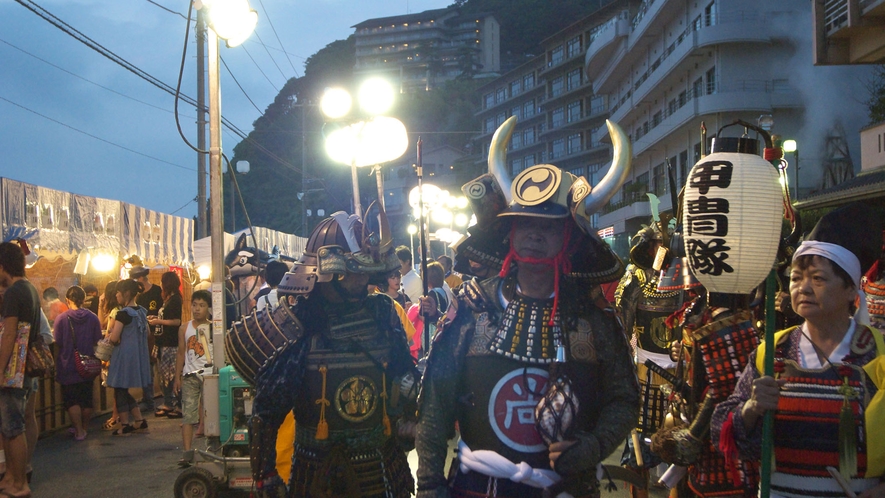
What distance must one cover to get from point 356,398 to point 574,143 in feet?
192

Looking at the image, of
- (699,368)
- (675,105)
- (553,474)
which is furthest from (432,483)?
(675,105)

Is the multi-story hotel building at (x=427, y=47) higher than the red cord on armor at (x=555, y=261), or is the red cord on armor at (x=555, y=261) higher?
the multi-story hotel building at (x=427, y=47)

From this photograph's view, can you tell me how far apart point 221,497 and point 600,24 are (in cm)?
5443

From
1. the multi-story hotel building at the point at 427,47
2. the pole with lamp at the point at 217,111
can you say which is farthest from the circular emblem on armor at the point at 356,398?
the multi-story hotel building at the point at 427,47

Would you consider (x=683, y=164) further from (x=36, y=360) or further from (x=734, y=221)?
(x=734, y=221)

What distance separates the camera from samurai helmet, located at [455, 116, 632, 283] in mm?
3240

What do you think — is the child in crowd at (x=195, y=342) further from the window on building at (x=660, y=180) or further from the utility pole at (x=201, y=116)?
the window on building at (x=660, y=180)

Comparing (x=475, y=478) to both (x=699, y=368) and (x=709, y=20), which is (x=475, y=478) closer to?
(x=699, y=368)

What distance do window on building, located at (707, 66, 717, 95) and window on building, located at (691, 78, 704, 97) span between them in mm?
339

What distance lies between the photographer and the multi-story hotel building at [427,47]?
275 feet

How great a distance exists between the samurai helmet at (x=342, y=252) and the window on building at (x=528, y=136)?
64.0 meters

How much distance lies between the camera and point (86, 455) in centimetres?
926

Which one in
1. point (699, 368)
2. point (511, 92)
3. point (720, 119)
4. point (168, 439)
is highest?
point (511, 92)

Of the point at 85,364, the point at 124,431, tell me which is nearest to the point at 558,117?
the point at 124,431
